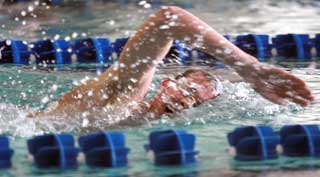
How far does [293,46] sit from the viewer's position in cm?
491

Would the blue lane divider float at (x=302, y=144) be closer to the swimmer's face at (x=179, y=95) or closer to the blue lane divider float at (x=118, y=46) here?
the swimmer's face at (x=179, y=95)

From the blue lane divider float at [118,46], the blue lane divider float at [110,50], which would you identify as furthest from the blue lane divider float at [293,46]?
the blue lane divider float at [118,46]

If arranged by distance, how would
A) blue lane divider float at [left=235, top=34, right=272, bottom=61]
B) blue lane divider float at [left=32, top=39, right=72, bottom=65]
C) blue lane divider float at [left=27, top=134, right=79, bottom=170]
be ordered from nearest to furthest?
blue lane divider float at [left=27, top=134, right=79, bottom=170]
blue lane divider float at [left=32, top=39, right=72, bottom=65]
blue lane divider float at [left=235, top=34, right=272, bottom=61]

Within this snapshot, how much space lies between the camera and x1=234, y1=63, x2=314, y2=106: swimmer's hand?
102 inches

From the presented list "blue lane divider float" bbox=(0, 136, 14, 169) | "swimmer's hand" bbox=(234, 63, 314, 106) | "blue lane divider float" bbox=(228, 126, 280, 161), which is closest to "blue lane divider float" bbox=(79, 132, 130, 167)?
"blue lane divider float" bbox=(0, 136, 14, 169)

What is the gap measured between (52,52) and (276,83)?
2440mm

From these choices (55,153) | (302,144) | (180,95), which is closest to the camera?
(55,153)

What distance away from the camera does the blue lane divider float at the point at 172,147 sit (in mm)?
2553

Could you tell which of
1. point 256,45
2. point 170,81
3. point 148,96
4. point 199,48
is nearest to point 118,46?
point 256,45

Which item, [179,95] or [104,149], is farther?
[179,95]

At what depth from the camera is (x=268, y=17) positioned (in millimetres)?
6656

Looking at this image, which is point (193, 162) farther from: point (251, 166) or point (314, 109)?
point (314, 109)

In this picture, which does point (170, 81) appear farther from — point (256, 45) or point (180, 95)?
point (256, 45)

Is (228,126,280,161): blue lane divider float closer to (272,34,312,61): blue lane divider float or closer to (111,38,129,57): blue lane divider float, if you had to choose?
(272,34,312,61): blue lane divider float
